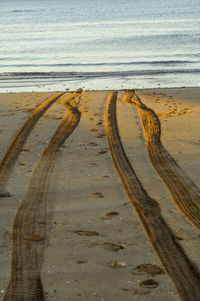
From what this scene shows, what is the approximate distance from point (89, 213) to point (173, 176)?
1856 millimetres

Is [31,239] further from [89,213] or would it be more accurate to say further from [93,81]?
[93,81]

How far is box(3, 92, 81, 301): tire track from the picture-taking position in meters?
3.93

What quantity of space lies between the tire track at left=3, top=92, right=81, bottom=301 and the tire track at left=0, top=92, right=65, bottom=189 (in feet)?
1.66

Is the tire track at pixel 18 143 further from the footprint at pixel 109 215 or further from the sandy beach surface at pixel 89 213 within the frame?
the footprint at pixel 109 215

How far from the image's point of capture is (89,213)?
553 centimetres

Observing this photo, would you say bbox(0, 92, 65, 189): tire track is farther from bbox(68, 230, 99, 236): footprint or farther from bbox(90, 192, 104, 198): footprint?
bbox(68, 230, 99, 236): footprint

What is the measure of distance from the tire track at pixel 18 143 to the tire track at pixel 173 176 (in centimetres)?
261

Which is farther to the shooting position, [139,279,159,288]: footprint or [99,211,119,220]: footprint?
[99,211,119,220]: footprint

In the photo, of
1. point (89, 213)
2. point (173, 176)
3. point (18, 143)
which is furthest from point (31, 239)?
point (18, 143)

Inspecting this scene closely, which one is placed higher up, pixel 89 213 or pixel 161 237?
pixel 89 213

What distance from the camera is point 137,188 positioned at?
6.26m

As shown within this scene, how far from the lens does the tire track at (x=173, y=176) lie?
5.58 m

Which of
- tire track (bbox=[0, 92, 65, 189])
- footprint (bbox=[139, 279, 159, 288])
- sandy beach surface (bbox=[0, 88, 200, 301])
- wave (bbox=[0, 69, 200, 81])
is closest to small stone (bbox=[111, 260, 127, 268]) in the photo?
sandy beach surface (bbox=[0, 88, 200, 301])

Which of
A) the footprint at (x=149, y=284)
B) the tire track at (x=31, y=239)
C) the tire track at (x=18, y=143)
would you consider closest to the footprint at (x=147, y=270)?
the footprint at (x=149, y=284)
